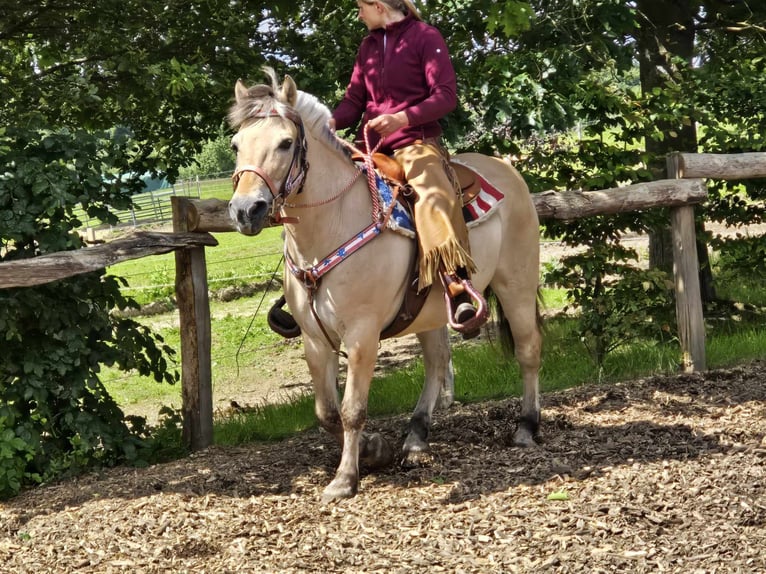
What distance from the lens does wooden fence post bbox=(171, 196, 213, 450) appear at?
5.98 m

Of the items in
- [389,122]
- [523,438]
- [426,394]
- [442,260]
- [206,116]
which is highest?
[206,116]

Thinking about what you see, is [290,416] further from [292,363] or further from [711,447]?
[292,363]

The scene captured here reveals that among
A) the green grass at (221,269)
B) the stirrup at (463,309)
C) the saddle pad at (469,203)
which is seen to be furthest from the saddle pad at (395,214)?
the green grass at (221,269)

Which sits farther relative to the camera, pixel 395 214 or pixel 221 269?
pixel 221 269

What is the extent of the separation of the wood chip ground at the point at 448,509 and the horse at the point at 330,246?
1.15ft

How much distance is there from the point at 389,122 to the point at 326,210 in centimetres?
58

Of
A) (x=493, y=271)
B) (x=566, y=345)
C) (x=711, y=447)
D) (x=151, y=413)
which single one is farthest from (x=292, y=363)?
(x=711, y=447)

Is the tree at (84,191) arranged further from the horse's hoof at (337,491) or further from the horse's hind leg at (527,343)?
the horse's hind leg at (527,343)

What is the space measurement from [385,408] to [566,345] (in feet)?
7.08

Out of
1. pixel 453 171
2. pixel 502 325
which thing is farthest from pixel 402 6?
pixel 502 325

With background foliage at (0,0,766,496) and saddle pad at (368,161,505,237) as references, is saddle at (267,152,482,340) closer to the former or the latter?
saddle pad at (368,161,505,237)

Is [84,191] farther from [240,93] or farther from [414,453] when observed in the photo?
[414,453]

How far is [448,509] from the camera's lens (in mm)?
4766

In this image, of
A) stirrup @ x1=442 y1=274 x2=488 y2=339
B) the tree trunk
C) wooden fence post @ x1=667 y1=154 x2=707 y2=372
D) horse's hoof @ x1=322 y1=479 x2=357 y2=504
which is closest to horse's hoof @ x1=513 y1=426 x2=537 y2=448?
stirrup @ x1=442 y1=274 x2=488 y2=339
